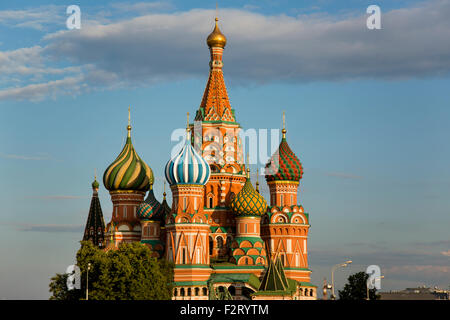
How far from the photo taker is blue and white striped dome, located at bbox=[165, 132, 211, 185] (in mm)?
65125

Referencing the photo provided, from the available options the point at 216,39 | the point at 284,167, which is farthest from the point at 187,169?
the point at 216,39

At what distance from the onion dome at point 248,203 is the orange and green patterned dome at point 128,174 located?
7.03 m

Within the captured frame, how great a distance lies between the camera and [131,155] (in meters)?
71.8

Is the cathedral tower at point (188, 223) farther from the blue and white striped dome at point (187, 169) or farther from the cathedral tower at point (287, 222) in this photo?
the cathedral tower at point (287, 222)

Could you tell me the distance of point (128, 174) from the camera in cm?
7088

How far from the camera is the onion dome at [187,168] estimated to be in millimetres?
65125

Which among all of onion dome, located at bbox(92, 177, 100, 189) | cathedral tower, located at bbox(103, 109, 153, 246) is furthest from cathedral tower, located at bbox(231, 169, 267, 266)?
onion dome, located at bbox(92, 177, 100, 189)

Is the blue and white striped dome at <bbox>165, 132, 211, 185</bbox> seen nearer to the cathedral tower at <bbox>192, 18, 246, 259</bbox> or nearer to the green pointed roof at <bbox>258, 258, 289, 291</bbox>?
the cathedral tower at <bbox>192, 18, 246, 259</bbox>

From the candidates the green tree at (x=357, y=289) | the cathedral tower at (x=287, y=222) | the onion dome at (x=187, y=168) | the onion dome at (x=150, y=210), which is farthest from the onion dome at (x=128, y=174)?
the green tree at (x=357, y=289)

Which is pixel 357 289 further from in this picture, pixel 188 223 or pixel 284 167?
pixel 188 223

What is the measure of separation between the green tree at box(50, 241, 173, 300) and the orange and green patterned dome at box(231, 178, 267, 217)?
7722 mm
